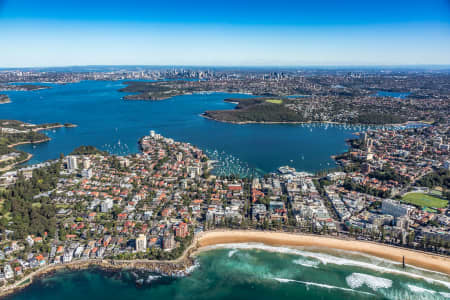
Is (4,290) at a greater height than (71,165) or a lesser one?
lesser

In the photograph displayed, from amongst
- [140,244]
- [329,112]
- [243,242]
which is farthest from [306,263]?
[329,112]

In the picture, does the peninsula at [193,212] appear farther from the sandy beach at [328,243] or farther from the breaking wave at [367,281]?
the breaking wave at [367,281]

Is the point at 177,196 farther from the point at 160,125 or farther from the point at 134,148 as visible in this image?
the point at 160,125

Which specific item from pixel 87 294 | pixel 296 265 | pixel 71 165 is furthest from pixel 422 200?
pixel 71 165

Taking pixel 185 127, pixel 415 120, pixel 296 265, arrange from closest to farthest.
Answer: pixel 296 265 → pixel 185 127 → pixel 415 120

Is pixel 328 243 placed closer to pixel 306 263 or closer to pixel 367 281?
pixel 306 263

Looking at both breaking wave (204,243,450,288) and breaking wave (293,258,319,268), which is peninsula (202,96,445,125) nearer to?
breaking wave (204,243,450,288)

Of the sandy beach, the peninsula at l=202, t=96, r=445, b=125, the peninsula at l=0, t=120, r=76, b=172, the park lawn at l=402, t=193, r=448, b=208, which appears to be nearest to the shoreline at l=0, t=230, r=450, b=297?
the sandy beach

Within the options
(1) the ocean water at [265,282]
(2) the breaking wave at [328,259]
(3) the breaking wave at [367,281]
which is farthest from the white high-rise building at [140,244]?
(3) the breaking wave at [367,281]
